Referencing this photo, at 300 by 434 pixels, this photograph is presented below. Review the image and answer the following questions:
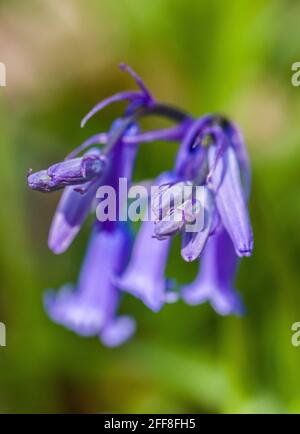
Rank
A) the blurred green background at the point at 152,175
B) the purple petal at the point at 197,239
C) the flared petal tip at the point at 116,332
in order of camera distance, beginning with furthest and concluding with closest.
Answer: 1. the blurred green background at the point at 152,175
2. the flared petal tip at the point at 116,332
3. the purple petal at the point at 197,239

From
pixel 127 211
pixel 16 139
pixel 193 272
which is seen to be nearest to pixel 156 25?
pixel 16 139

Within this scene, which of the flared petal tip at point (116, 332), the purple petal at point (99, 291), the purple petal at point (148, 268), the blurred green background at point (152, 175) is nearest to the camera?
the purple petal at point (148, 268)

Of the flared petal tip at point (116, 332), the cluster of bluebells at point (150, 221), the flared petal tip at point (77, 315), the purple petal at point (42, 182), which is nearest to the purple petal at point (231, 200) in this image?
the cluster of bluebells at point (150, 221)

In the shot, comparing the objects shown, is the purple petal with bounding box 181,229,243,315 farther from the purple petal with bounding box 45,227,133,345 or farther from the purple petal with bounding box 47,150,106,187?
the purple petal with bounding box 47,150,106,187

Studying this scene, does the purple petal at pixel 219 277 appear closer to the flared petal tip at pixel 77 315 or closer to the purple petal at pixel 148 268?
the purple petal at pixel 148 268

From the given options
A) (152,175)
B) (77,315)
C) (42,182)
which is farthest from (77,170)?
(152,175)

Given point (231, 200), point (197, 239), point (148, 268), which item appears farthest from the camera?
point (148, 268)

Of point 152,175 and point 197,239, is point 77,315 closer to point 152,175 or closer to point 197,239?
point 197,239
